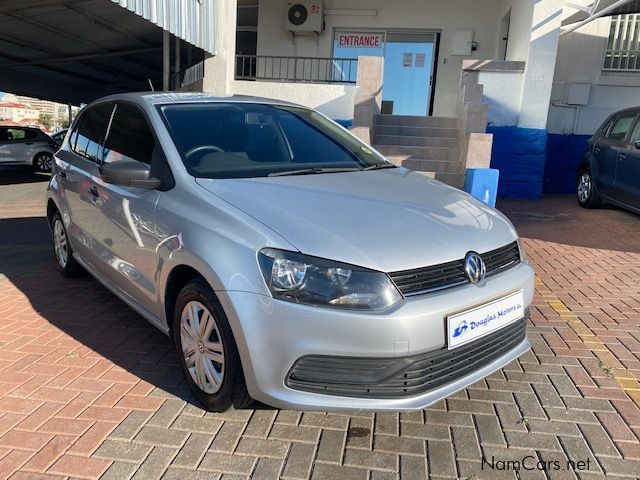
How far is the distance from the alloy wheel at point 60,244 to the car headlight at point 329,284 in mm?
3199

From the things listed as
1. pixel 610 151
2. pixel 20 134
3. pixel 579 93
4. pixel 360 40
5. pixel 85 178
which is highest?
pixel 360 40

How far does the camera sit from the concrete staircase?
8234mm

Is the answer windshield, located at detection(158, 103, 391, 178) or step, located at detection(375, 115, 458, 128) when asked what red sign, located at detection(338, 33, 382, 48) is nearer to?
step, located at detection(375, 115, 458, 128)

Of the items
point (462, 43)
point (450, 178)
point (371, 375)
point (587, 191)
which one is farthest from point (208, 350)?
point (462, 43)

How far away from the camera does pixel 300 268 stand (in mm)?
2256

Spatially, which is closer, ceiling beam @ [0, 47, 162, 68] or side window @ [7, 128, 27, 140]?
ceiling beam @ [0, 47, 162, 68]

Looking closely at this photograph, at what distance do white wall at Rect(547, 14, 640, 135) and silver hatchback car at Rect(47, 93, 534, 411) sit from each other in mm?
9227

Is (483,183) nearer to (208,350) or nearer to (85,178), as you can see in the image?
(85,178)

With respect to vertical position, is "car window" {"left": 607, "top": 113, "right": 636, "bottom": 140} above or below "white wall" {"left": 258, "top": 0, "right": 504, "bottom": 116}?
below

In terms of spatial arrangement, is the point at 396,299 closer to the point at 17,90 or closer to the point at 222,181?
the point at 222,181

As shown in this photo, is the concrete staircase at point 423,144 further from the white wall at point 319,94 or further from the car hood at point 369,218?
the car hood at point 369,218

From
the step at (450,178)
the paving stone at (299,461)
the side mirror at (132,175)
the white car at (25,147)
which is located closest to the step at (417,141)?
the step at (450,178)

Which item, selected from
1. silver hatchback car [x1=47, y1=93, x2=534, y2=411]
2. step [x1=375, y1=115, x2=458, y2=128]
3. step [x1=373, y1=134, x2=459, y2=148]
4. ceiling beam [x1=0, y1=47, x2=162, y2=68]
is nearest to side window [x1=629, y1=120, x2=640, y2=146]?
step [x1=373, y1=134, x2=459, y2=148]

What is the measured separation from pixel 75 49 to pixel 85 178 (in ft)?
42.3
